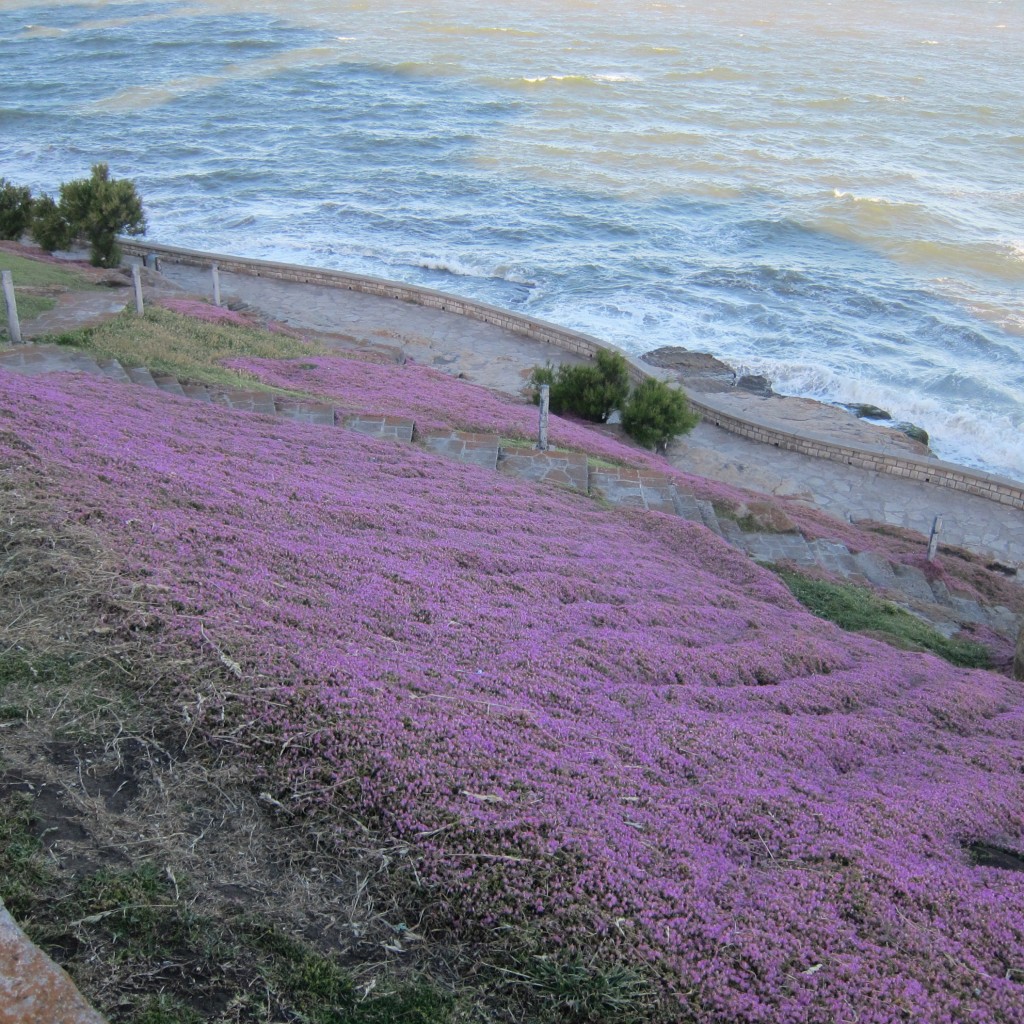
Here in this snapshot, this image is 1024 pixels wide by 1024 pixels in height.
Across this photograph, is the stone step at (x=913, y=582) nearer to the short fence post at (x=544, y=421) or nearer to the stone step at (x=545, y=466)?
the stone step at (x=545, y=466)

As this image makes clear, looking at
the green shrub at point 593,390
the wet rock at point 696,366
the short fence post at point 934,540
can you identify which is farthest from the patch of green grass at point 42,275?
the short fence post at point 934,540

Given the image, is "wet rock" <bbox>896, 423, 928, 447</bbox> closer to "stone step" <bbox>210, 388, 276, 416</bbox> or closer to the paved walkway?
the paved walkway

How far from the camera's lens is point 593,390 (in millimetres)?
17469

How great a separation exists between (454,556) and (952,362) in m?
21.9

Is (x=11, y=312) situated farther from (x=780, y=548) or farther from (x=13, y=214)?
(x=13, y=214)

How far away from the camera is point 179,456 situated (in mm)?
8148

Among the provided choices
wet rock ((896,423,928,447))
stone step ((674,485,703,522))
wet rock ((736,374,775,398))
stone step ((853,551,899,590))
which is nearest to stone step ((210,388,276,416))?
stone step ((674,485,703,522))

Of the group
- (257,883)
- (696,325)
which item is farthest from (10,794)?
(696,325)

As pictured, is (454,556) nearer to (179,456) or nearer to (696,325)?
(179,456)

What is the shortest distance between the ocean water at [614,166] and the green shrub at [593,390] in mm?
7307

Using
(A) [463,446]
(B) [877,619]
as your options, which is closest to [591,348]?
A: (A) [463,446]

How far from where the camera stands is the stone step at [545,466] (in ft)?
38.0

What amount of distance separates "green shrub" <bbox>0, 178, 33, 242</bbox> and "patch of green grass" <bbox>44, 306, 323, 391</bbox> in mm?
9764

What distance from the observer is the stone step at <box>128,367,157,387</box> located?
11992 mm
